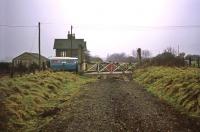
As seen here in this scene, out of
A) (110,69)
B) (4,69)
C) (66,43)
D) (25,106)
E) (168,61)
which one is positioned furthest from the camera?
(66,43)

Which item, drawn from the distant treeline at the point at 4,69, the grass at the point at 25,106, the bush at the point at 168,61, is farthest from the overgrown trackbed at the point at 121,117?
the bush at the point at 168,61

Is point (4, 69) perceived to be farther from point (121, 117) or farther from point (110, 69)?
point (121, 117)

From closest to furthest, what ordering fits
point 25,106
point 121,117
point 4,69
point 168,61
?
1. point 121,117
2. point 25,106
3. point 4,69
4. point 168,61

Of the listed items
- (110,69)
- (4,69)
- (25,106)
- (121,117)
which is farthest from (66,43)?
(121,117)

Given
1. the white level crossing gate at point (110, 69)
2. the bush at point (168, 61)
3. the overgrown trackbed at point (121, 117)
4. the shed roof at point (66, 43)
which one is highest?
the shed roof at point (66, 43)

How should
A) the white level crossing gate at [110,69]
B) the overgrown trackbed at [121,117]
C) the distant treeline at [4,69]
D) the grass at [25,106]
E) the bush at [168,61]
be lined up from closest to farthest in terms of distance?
the overgrown trackbed at [121,117], the grass at [25,106], the distant treeline at [4,69], the bush at [168,61], the white level crossing gate at [110,69]

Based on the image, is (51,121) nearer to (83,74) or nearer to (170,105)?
(170,105)

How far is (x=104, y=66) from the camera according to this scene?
4388 cm

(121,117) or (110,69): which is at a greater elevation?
(110,69)

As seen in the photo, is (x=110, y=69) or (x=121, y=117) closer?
(x=121, y=117)

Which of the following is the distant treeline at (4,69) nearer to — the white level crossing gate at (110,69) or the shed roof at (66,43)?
the white level crossing gate at (110,69)

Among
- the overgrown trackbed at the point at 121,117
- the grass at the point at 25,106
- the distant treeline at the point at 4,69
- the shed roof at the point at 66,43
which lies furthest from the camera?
the shed roof at the point at 66,43

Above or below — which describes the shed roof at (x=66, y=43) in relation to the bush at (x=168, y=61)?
above

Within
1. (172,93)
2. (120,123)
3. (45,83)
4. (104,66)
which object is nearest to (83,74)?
(104,66)
